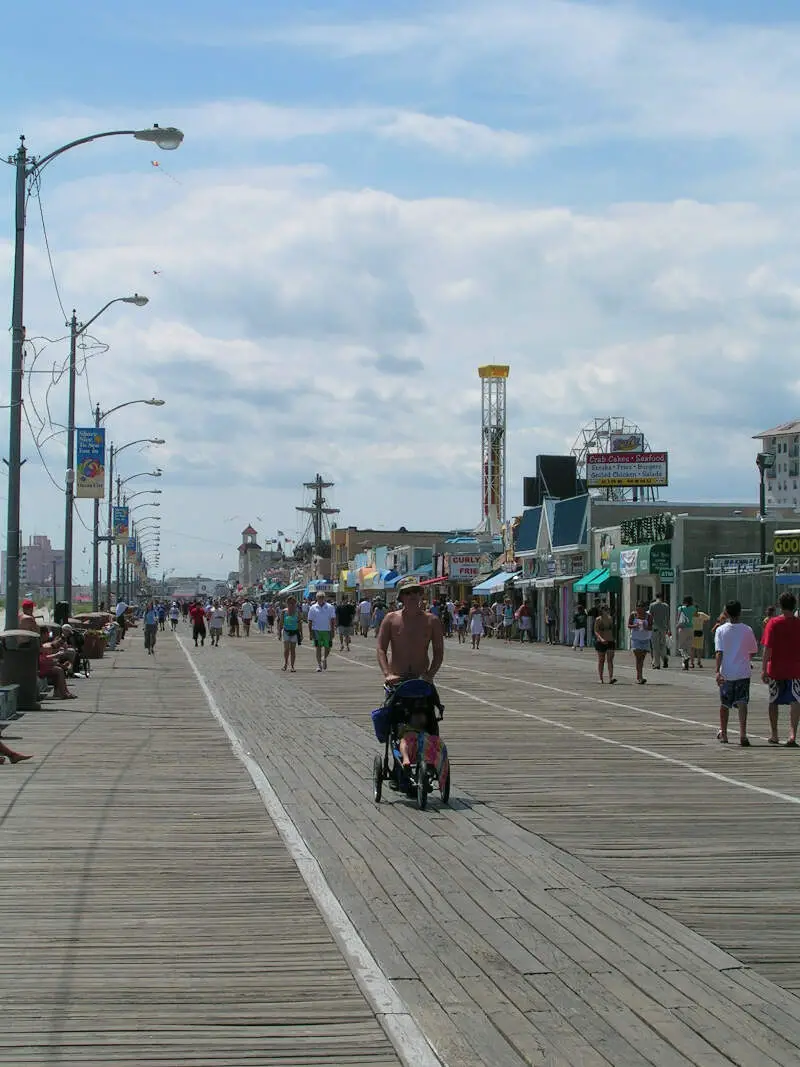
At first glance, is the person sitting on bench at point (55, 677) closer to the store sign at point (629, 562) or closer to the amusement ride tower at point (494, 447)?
the store sign at point (629, 562)

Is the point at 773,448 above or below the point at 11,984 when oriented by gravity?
above

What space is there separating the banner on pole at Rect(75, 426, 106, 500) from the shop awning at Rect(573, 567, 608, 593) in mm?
19443

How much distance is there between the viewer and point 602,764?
15.1 meters

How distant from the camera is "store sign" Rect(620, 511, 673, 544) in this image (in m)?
43.1

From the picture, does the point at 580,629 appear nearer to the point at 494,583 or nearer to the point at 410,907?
the point at 494,583

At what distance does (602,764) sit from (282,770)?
3396 mm

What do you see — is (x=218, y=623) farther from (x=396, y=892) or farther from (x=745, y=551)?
(x=396, y=892)

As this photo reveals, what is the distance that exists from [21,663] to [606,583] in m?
30.4

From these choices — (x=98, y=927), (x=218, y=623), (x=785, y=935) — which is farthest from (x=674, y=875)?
(x=218, y=623)

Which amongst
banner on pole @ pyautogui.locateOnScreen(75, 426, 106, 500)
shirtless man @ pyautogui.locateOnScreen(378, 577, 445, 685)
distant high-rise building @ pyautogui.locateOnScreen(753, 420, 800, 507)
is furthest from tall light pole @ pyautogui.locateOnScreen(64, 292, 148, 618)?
distant high-rise building @ pyautogui.locateOnScreen(753, 420, 800, 507)

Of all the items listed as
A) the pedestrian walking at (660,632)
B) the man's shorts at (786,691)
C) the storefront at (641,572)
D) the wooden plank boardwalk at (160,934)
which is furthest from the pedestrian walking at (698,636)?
the wooden plank boardwalk at (160,934)

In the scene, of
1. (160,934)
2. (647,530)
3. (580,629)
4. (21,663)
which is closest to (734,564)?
(647,530)

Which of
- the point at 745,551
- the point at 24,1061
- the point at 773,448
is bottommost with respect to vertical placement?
the point at 24,1061

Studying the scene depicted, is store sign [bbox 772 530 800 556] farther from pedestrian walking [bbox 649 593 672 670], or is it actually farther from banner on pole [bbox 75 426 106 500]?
banner on pole [bbox 75 426 106 500]
